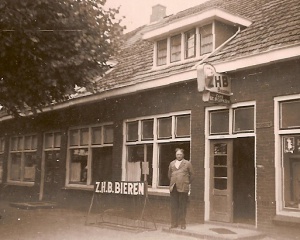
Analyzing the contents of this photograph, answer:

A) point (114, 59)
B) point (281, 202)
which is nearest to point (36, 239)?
point (281, 202)

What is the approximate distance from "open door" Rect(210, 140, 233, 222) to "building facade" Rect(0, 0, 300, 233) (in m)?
0.03

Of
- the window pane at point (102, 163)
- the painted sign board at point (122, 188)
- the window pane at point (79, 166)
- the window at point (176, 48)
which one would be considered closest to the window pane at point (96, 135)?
the window pane at point (102, 163)

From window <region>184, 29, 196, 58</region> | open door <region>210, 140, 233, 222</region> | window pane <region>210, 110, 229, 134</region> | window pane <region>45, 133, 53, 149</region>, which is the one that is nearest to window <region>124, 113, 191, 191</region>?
window pane <region>210, 110, 229, 134</region>

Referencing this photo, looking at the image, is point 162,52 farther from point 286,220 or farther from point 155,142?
point 286,220

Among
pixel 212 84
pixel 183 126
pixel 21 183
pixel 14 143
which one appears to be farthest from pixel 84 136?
pixel 212 84

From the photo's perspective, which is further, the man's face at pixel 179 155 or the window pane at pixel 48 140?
the window pane at pixel 48 140

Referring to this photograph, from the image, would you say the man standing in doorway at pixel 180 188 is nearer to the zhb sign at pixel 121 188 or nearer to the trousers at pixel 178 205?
the trousers at pixel 178 205

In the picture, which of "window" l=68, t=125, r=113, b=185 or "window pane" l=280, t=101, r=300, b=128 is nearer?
"window pane" l=280, t=101, r=300, b=128

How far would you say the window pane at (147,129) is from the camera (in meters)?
12.7

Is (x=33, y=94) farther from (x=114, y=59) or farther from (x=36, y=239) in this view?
(x=114, y=59)

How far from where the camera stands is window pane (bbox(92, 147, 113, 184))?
47.3 ft

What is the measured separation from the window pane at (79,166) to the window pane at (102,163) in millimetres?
513

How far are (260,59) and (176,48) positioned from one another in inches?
143

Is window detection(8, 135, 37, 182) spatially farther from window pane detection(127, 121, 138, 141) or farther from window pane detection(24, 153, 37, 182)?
window pane detection(127, 121, 138, 141)
